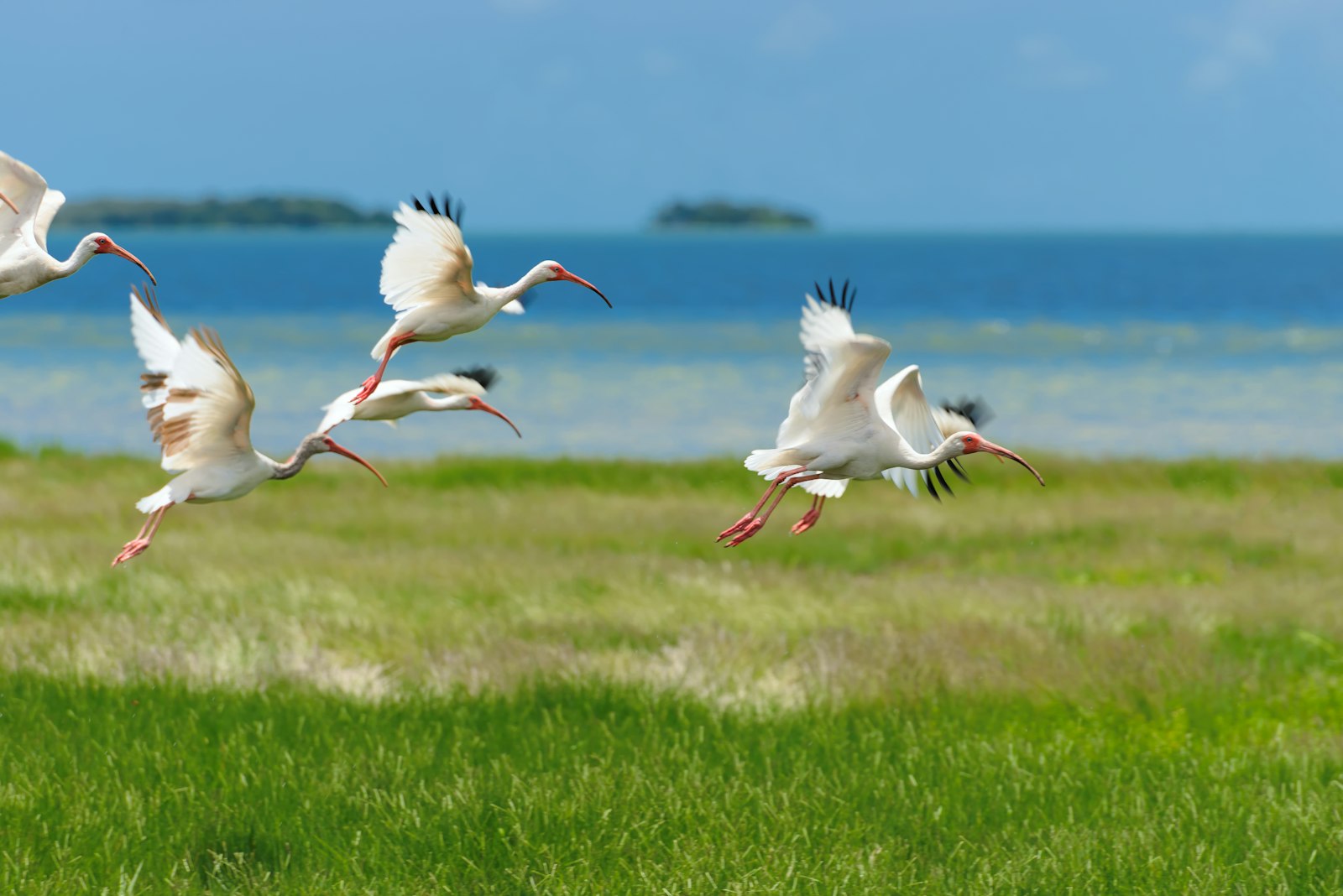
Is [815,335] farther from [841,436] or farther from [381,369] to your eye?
[381,369]

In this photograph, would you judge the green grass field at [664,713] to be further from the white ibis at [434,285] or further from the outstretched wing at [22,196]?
the white ibis at [434,285]

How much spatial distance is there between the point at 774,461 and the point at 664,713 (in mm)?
9449

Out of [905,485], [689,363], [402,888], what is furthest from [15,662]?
[689,363]

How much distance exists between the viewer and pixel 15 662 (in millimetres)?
12656

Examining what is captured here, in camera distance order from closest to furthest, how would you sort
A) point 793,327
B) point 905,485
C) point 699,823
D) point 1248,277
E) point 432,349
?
point 905,485 < point 699,823 < point 432,349 < point 793,327 < point 1248,277

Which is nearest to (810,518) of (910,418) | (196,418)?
(910,418)

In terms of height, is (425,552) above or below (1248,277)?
below

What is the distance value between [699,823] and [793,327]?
86.5 meters

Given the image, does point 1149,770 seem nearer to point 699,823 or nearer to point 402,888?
point 699,823

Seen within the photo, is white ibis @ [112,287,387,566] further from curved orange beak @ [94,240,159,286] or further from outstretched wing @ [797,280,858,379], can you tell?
outstretched wing @ [797,280,858,379]

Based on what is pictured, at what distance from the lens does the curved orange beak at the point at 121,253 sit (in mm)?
1691

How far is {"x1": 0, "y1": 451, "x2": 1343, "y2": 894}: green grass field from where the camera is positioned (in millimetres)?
8047

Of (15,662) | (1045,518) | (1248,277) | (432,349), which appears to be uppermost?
(1248,277)

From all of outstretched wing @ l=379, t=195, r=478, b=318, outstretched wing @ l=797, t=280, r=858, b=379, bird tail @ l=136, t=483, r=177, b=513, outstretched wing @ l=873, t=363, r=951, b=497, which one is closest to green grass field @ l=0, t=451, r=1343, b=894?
outstretched wing @ l=873, t=363, r=951, b=497
